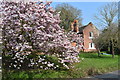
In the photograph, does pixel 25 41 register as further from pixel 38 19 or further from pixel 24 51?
pixel 38 19

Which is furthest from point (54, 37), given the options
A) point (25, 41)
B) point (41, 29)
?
point (25, 41)

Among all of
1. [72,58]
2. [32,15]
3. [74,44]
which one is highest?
[32,15]

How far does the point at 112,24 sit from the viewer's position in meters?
20.4

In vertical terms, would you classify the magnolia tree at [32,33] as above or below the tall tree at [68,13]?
below

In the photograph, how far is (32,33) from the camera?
23.0 feet

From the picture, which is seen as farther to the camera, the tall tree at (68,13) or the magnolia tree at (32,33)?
the tall tree at (68,13)

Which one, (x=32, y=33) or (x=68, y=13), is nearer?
(x=32, y=33)

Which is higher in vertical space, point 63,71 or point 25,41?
point 25,41

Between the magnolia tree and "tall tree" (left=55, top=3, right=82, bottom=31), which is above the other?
"tall tree" (left=55, top=3, right=82, bottom=31)

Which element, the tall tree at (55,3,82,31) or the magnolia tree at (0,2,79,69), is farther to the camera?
the tall tree at (55,3,82,31)

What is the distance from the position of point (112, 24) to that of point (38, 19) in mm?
15447

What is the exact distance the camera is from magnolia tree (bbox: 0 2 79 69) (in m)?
6.83

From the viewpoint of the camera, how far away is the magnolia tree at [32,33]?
6828mm

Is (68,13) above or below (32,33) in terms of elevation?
above
